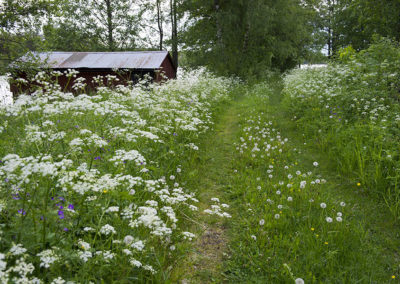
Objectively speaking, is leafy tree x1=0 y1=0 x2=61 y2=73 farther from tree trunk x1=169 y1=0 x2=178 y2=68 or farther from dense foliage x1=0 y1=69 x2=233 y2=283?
tree trunk x1=169 y1=0 x2=178 y2=68

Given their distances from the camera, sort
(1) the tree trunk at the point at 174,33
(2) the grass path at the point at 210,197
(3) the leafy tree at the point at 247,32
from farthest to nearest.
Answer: (1) the tree trunk at the point at 174,33 → (3) the leafy tree at the point at 247,32 → (2) the grass path at the point at 210,197

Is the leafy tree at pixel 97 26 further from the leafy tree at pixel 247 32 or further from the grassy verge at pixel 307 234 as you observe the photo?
the grassy verge at pixel 307 234

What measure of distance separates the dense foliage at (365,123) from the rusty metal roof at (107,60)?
13.9 metres

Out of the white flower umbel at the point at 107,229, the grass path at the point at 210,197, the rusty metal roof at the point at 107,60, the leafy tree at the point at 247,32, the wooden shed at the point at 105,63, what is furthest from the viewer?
the leafy tree at the point at 247,32

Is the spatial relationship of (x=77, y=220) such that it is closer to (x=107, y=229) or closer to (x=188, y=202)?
(x=107, y=229)

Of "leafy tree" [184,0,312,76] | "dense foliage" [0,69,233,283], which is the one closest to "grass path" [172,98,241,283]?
"dense foliage" [0,69,233,283]

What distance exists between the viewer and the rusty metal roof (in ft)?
62.3

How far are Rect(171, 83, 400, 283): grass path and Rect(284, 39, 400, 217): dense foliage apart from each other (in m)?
0.35

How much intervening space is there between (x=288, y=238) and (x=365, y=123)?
4022 millimetres

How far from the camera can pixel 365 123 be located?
212 inches

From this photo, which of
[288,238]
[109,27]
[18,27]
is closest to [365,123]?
[288,238]

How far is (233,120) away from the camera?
29.9ft

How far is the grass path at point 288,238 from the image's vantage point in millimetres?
2451

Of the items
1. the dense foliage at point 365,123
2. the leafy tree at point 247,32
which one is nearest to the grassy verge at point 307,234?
the dense foliage at point 365,123
